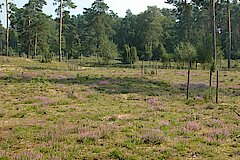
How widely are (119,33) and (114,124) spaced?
93.6 metres

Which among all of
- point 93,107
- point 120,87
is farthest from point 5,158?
point 120,87

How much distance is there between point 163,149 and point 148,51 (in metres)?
53.4

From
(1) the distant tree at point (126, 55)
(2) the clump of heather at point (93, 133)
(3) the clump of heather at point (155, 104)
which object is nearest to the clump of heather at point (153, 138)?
(2) the clump of heather at point (93, 133)

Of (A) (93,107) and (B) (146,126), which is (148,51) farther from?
(B) (146,126)

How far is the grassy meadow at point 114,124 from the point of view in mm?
8844

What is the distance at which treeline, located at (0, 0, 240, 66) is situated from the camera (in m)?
59.6

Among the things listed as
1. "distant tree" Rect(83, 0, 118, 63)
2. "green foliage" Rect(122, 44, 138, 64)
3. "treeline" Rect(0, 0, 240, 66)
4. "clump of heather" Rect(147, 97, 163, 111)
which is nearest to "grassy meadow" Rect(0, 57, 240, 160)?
"clump of heather" Rect(147, 97, 163, 111)

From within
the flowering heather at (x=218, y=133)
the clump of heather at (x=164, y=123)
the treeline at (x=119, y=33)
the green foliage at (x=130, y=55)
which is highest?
the treeline at (x=119, y=33)

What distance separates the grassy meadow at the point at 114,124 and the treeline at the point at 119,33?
29.7 meters

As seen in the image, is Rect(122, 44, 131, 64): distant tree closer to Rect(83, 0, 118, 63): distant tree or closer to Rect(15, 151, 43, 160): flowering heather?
Rect(83, 0, 118, 63): distant tree

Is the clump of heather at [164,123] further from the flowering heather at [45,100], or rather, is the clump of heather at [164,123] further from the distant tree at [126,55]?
the distant tree at [126,55]

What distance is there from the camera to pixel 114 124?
12.3 metres

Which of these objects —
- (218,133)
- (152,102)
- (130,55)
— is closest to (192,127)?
(218,133)

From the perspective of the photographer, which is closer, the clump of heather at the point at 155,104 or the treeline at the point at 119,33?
the clump of heather at the point at 155,104
